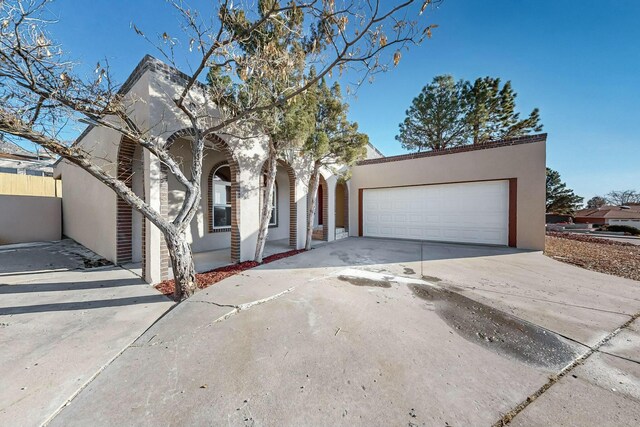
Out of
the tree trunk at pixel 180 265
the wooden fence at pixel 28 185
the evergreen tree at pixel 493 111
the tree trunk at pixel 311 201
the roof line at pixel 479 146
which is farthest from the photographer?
the evergreen tree at pixel 493 111

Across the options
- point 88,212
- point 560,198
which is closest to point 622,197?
point 560,198

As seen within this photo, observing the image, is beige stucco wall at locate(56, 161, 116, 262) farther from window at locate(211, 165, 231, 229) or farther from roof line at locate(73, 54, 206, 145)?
window at locate(211, 165, 231, 229)

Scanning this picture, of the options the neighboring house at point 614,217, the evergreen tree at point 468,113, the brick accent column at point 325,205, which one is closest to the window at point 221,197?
the brick accent column at point 325,205

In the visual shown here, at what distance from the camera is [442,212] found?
958 cm

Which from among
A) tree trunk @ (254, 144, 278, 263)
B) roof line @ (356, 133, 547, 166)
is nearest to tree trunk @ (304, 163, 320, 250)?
tree trunk @ (254, 144, 278, 263)

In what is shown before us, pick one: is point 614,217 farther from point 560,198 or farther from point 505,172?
point 505,172

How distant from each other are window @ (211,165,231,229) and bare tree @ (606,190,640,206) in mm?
83460

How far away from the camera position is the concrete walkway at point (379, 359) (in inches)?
68.7

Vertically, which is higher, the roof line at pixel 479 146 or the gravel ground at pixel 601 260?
the roof line at pixel 479 146

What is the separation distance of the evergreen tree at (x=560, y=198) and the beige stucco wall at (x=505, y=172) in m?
18.8

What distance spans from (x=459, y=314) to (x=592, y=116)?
14072 mm

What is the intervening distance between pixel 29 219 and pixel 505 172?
1848cm

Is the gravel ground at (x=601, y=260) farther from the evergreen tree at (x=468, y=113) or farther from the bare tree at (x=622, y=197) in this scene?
the bare tree at (x=622, y=197)

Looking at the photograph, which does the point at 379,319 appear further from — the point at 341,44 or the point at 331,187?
the point at 331,187
